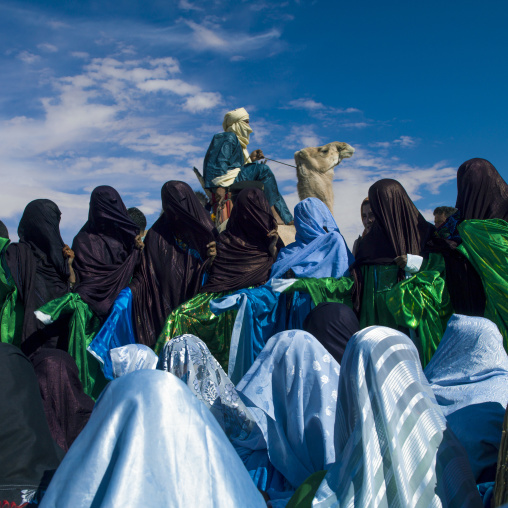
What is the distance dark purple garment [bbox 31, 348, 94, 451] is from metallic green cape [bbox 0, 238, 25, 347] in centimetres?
151

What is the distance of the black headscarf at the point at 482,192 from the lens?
3.70 m

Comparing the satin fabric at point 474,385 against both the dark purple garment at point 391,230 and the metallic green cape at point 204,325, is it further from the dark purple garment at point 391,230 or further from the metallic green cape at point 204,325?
the metallic green cape at point 204,325

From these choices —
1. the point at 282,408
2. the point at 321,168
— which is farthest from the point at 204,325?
the point at 321,168

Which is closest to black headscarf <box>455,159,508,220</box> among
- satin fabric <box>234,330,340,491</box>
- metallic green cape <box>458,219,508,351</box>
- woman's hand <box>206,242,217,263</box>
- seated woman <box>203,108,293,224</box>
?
metallic green cape <box>458,219,508,351</box>

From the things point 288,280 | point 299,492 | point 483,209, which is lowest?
point 299,492

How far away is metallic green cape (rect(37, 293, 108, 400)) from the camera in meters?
4.15

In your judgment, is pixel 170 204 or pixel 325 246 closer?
pixel 325 246

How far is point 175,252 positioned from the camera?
15.6 feet

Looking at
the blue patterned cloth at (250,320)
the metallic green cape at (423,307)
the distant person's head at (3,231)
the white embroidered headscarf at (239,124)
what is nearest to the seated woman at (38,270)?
the distant person's head at (3,231)

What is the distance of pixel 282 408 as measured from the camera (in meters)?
2.71

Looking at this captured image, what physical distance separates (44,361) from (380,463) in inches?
71.6

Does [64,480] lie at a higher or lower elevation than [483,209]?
lower

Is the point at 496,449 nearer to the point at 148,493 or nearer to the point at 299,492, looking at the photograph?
the point at 299,492

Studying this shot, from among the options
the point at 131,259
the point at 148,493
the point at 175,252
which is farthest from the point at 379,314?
the point at 148,493
